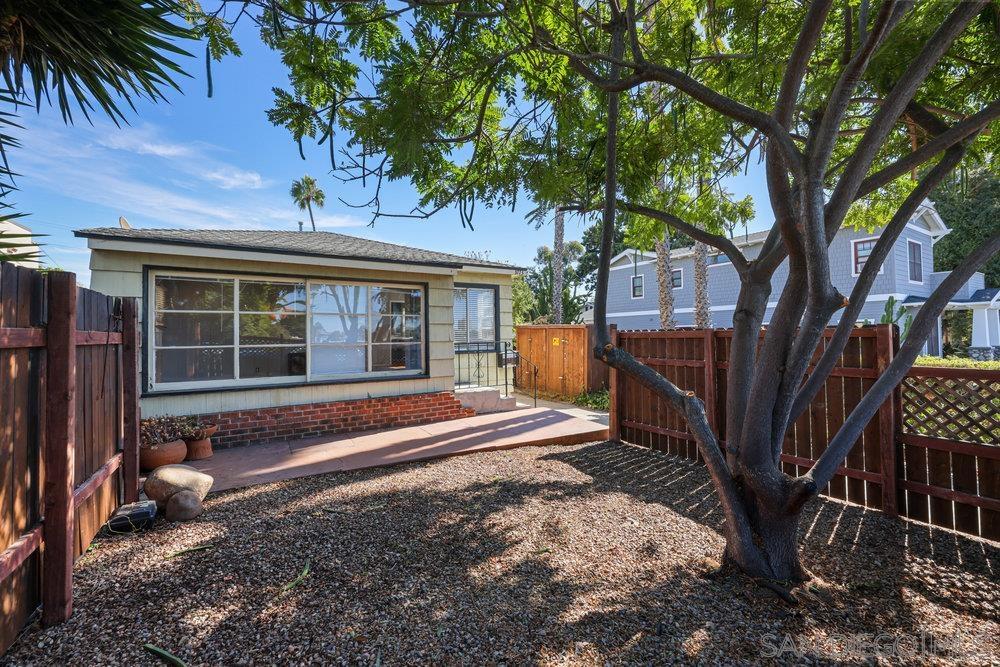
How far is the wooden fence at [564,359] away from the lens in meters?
11.2

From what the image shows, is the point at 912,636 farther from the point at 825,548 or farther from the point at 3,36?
the point at 3,36

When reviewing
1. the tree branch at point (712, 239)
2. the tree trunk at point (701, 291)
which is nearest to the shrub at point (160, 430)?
the tree branch at point (712, 239)

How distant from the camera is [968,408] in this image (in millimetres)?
3318

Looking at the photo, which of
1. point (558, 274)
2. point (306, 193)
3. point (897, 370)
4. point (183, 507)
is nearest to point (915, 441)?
point (897, 370)

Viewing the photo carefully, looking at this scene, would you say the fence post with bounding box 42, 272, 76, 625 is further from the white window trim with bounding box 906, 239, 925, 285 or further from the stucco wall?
the white window trim with bounding box 906, 239, 925, 285

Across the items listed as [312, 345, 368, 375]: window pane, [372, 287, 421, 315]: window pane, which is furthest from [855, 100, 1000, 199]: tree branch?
[312, 345, 368, 375]: window pane

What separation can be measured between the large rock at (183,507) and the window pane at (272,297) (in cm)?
377

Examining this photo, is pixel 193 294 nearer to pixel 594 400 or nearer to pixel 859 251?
pixel 594 400

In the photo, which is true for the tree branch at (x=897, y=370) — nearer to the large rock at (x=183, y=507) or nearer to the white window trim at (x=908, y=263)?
the large rock at (x=183, y=507)

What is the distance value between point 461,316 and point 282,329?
3903 mm

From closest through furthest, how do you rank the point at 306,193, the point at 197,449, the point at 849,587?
the point at 849,587 → the point at 197,449 → the point at 306,193

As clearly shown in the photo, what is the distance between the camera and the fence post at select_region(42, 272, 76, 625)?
7.05 feet

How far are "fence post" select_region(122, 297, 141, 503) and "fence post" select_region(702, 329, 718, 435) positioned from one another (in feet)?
18.9

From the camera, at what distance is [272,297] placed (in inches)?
274
